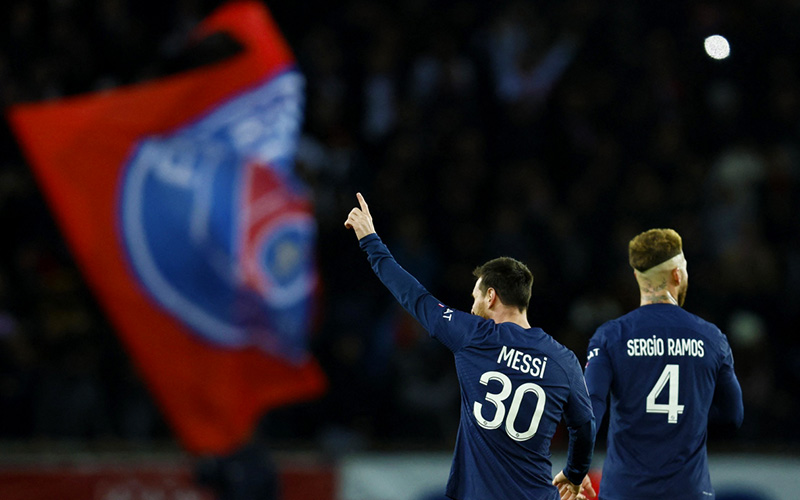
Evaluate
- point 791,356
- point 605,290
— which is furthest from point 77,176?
point 791,356

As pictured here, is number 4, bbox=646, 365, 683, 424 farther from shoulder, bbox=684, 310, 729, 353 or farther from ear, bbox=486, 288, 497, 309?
ear, bbox=486, 288, 497, 309

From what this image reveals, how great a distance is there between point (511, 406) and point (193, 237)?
21.7ft

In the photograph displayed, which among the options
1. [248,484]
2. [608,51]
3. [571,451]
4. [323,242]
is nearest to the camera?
[571,451]

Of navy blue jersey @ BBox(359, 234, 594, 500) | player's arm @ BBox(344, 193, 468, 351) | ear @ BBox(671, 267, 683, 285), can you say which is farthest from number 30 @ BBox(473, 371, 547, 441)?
ear @ BBox(671, 267, 683, 285)

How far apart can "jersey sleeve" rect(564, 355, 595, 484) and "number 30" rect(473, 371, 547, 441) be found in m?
0.19

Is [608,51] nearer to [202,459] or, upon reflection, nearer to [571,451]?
[202,459]

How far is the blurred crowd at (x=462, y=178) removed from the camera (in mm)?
13164

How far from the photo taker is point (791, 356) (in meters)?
13.5

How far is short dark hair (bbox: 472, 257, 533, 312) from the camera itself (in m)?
6.18

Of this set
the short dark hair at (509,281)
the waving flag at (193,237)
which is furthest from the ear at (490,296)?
the waving flag at (193,237)

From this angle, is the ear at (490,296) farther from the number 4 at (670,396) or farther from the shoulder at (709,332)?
the shoulder at (709,332)

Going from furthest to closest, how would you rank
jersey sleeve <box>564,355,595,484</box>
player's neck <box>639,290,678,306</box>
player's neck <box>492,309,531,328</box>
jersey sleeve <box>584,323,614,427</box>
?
player's neck <box>639,290,678,306</box> < jersey sleeve <box>584,323,614,427</box> < player's neck <box>492,309,531,328</box> < jersey sleeve <box>564,355,595,484</box>

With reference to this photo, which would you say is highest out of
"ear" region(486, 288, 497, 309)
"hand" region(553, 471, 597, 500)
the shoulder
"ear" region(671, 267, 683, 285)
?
"ear" region(671, 267, 683, 285)

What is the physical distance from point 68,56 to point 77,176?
3914mm
